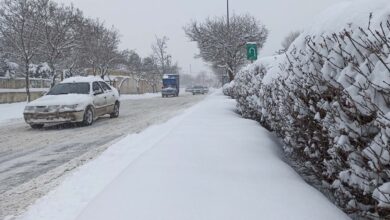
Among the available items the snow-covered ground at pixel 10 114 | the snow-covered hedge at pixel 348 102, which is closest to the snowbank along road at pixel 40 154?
the snow-covered hedge at pixel 348 102

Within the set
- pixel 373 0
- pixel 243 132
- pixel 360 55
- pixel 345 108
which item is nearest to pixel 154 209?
pixel 345 108

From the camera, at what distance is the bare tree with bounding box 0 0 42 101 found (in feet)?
85.8

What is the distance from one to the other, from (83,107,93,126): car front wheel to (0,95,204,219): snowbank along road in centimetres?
32

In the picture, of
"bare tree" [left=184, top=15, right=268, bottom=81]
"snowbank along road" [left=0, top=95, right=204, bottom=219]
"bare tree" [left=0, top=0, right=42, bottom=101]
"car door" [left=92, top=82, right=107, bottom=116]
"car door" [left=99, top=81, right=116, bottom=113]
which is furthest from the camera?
"bare tree" [left=184, top=15, right=268, bottom=81]

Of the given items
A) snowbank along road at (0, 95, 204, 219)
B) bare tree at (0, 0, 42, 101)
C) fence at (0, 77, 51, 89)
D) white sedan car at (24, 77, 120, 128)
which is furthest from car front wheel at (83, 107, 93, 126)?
fence at (0, 77, 51, 89)

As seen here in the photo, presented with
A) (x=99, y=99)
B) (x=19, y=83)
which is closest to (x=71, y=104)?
(x=99, y=99)

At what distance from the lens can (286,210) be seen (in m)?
3.39

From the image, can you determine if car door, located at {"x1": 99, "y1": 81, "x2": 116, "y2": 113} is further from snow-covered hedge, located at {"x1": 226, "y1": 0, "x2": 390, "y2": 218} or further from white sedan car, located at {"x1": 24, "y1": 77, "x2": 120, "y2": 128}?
snow-covered hedge, located at {"x1": 226, "y1": 0, "x2": 390, "y2": 218}

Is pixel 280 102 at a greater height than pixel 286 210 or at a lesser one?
greater

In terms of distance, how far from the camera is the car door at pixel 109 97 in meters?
16.4

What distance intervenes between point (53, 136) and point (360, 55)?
9.88 meters

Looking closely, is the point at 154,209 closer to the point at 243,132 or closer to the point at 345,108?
the point at 345,108

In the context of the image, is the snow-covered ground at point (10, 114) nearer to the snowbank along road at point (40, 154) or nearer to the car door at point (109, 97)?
the car door at point (109, 97)

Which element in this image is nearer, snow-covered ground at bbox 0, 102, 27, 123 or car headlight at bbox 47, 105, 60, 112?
car headlight at bbox 47, 105, 60, 112
